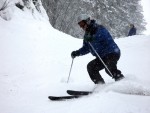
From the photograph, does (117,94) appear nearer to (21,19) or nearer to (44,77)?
(44,77)

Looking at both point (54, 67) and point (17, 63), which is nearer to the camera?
point (17, 63)

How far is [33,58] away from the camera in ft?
34.7

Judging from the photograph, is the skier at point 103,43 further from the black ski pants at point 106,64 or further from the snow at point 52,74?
the snow at point 52,74

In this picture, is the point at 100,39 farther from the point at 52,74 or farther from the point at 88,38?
the point at 52,74

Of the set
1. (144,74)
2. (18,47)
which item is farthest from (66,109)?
(18,47)

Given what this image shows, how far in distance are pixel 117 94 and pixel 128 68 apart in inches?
208

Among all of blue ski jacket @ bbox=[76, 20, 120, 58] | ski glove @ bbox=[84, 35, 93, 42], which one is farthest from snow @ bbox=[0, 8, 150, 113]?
ski glove @ bbox=[84, 35, 93, 42]

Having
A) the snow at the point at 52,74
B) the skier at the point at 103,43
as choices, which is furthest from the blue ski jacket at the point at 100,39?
the snow at the point at 52,74

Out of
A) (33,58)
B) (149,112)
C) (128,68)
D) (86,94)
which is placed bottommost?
(128,68)

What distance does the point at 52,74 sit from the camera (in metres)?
9.47

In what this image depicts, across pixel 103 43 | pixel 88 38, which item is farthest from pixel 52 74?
pixel 103 43

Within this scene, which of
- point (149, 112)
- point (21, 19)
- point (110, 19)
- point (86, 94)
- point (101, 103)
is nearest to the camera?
point (149, 112)

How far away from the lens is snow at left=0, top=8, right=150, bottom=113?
16.3 feet

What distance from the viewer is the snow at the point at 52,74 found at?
16.3 feet
